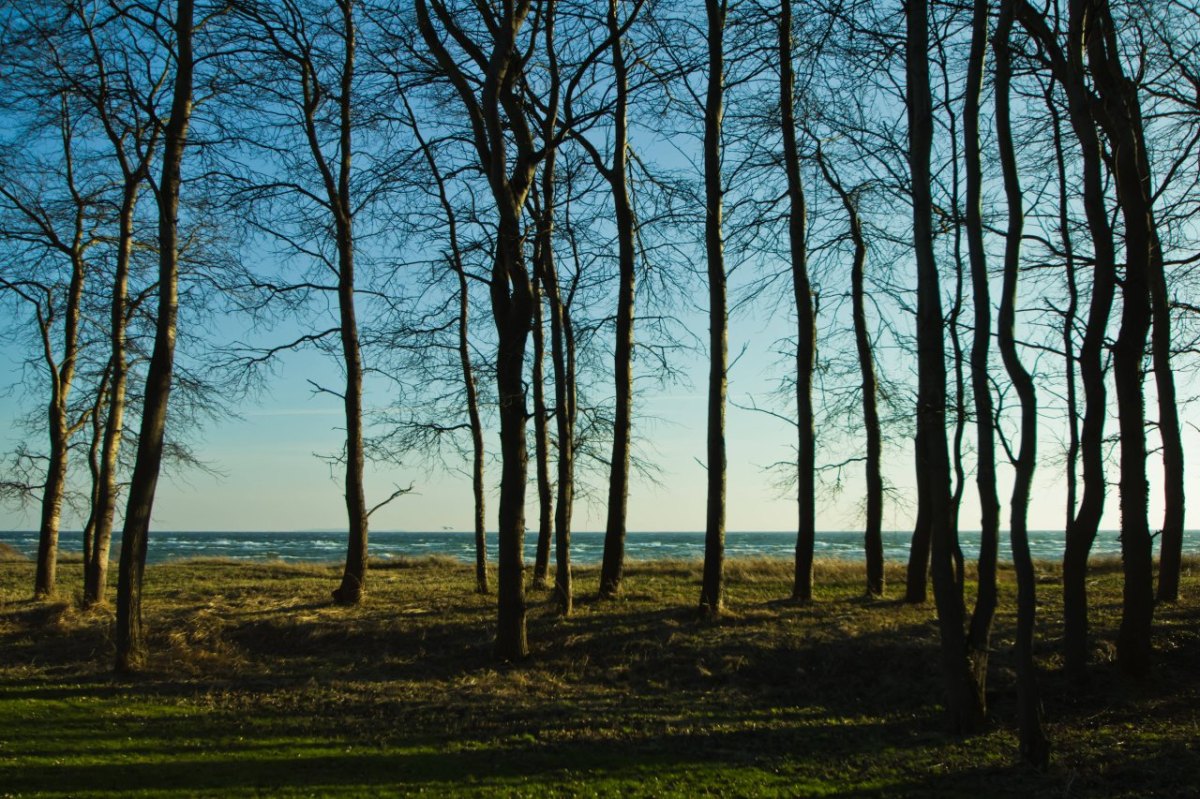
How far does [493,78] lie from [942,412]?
6316mm

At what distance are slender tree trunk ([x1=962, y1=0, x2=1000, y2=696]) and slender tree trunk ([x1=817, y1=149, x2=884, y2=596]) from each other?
269 inches

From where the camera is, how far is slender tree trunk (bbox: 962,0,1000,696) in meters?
7.14

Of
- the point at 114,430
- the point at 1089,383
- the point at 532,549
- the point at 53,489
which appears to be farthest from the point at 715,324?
the point at 532,549

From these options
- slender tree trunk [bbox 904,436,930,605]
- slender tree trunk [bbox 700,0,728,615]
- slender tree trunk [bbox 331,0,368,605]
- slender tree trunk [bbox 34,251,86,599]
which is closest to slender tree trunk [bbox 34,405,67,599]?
slender tree trunk [bbox 34,251,86,599]

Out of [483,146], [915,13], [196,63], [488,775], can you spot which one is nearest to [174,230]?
[196,63]

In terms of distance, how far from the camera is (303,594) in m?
16.3

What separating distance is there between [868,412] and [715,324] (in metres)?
3.62

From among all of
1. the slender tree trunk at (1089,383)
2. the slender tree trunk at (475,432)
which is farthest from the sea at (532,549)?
the slender tree trunk at (1089,383)

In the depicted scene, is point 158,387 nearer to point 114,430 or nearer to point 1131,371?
point 114,430

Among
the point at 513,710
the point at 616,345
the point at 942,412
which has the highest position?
the point at 616,345

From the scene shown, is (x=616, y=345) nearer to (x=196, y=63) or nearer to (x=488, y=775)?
(x=196, y=63)

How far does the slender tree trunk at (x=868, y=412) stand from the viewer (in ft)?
47.8

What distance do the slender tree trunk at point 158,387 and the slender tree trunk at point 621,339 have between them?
19.3 feet

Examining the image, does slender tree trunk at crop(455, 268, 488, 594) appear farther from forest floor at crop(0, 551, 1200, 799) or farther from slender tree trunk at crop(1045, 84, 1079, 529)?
slender tree trunk at crop(1045, 84, 1079, 529)
